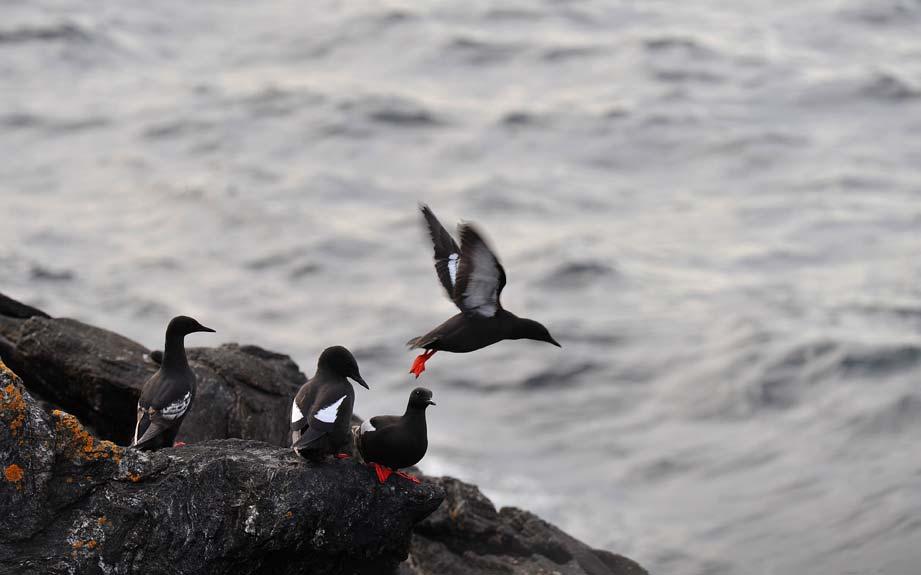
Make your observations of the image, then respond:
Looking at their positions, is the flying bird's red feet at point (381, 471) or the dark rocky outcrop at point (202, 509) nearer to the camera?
the dark rocky outcrop at point (202, 509)

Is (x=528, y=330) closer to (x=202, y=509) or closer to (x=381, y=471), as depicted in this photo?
(x=381, y=471)

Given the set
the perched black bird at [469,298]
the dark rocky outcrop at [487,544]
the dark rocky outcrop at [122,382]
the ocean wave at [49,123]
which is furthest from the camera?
the ocean wave at [49,123]

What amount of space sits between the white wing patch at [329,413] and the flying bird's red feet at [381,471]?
18.2 inches

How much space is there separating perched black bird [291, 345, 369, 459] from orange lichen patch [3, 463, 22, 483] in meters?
1.83

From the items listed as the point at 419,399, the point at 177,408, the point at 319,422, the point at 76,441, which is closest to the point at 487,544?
the point at 419,399

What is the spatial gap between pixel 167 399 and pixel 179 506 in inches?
76.5

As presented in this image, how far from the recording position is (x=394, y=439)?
9.20 meters

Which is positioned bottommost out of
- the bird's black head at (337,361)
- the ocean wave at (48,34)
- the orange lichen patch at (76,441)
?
the orange lichen patch at (76,441)

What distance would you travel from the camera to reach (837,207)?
3073cm

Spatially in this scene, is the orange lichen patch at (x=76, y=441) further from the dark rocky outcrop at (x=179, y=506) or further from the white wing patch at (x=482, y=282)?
the white wing patch at (x=482, y=282)

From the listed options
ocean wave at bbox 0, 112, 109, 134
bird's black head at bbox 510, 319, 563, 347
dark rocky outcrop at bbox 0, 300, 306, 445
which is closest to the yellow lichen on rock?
dark rocky outcrop at bbox 0, 300, 306, 445

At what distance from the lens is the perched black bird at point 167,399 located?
9.96m

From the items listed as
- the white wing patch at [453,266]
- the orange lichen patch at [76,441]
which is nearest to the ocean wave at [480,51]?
the white wing patch at [453,266]

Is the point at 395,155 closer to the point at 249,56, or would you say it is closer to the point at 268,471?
the point at 249,56
